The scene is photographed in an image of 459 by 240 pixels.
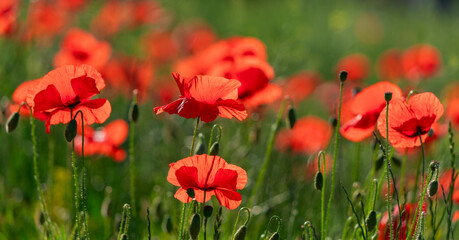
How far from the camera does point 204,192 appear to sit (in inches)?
55.5

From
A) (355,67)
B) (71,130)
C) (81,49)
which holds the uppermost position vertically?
(355,67)

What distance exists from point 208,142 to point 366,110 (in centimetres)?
148

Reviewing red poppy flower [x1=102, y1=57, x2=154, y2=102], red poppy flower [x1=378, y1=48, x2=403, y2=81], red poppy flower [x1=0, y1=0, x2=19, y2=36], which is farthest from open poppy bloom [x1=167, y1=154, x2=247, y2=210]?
red poppy flower [x1=378, y1=48, x2=403, y2=81]

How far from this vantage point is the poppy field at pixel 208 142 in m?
1.44

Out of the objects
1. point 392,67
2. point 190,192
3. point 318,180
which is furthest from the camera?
point 392,67

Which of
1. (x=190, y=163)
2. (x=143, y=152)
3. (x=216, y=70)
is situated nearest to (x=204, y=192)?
(x=190, y=163)

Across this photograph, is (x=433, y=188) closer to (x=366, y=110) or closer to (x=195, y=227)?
(x=366, y=110)

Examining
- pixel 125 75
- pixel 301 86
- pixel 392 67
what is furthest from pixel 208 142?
pixel 392 67

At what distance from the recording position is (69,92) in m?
1.48

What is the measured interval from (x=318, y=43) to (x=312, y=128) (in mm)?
6034

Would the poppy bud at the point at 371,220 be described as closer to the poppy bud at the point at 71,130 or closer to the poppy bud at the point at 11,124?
the poppy bud at the point at 71,130

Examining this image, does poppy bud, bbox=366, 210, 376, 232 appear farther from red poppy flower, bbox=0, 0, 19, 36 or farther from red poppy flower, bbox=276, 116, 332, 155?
red poppy flower, bbox=0, 0, 19, 36

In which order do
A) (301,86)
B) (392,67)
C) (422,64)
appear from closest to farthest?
1. (422,64)
2. (301,86)
3. (392,67)

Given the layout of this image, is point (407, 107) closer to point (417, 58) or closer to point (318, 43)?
point (417, 58)
